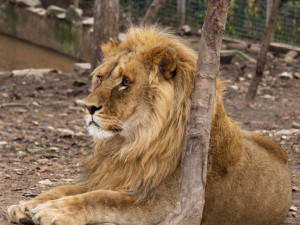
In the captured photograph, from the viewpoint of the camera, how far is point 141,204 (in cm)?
349

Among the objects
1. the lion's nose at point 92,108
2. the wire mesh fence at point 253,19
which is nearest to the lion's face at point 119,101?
the lion's nose at point 92,108

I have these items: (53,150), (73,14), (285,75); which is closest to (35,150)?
(53,150)

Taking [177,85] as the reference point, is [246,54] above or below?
below

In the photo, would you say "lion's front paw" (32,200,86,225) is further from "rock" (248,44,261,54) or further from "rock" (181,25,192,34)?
"rock" (181,25,192,34)

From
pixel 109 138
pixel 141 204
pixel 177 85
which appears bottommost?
pixel 141 204

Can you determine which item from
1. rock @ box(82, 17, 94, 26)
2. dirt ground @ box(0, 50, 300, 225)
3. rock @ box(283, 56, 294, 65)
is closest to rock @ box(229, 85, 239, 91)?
dirt ground @ box(0, 50, 300, 225)

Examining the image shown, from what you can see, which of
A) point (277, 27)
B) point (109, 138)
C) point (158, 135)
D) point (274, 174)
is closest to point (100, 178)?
point (109, 138)

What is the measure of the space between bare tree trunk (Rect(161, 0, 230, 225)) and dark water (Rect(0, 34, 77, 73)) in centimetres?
883

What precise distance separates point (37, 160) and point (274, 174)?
8.78 feet

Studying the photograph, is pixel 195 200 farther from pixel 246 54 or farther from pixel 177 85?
pixel 246 54

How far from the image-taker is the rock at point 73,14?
13.3 metres

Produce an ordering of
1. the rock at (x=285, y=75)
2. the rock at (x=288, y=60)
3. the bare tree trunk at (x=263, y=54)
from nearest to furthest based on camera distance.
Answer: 1. the bare tree trunk at (x=263, y=54)
2. the rock at (x=285, y=75)
3. the rock at (x=288, y=60)

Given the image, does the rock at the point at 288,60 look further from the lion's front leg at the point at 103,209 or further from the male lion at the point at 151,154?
the lion's front leg at the point at 103,209

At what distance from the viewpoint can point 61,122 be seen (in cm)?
736
